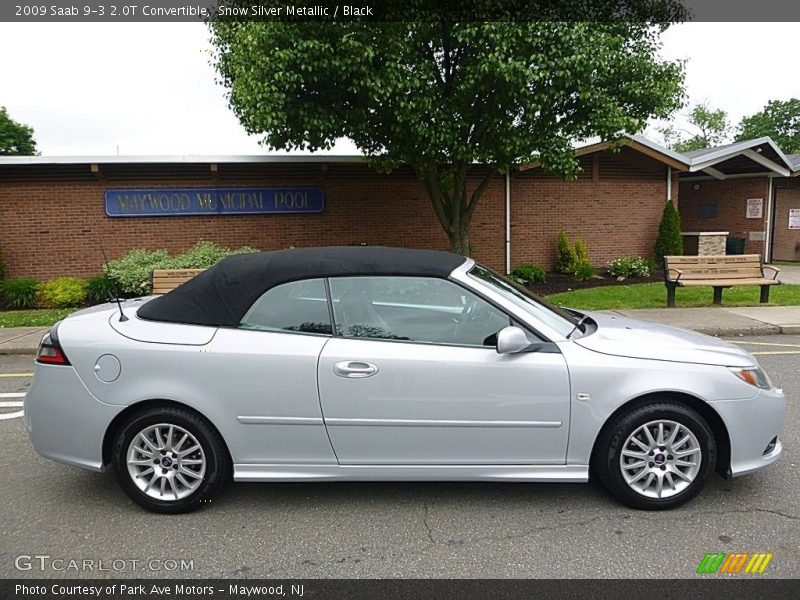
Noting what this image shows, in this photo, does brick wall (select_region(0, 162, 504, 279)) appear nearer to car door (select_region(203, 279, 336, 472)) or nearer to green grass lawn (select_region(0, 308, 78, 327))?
green grass lawn (select_region(0, 308, 78, 327))

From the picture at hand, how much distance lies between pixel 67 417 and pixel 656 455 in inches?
134

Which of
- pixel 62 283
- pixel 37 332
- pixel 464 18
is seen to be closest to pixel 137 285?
pixel 62 283

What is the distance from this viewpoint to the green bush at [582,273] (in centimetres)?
1422

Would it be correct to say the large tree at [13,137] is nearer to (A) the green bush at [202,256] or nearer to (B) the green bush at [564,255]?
(A) the green bush at [202,256]

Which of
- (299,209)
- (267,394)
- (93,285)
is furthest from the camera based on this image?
(299,209)

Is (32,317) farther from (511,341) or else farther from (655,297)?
(655,297)

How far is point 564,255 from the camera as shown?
1480cm

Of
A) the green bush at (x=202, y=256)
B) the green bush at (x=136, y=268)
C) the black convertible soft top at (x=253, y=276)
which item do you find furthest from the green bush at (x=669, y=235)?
the black convertible soft top at (x=253, y=276)

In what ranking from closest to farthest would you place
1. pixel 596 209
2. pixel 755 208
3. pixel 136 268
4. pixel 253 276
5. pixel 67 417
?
pixel 67 417 → pixel 253 276 → pixel 136 268 → pixel 596 209 → pixel 755 208

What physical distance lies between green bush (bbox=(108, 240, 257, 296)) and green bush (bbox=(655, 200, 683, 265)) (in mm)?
10864

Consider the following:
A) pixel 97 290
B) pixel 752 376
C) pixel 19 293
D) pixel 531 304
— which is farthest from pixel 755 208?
pixel 19 293

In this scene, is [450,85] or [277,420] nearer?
[277,420]

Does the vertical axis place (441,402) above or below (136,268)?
below

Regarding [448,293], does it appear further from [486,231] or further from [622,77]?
[486,231]
